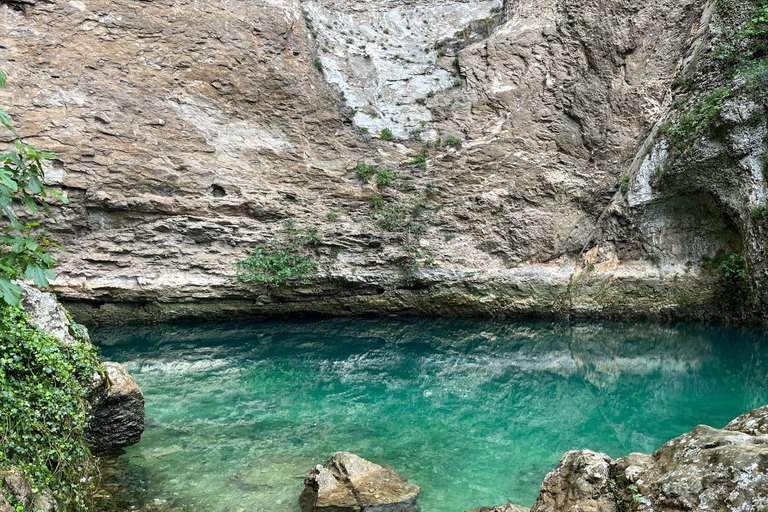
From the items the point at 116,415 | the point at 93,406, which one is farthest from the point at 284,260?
the point at 93,406

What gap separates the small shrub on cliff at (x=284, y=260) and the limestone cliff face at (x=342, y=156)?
0.99 ft

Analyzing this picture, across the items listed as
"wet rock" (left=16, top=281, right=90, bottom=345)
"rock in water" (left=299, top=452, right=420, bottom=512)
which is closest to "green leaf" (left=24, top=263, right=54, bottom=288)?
"wet rock" (left=16, top=281, right=90, bottom=345)

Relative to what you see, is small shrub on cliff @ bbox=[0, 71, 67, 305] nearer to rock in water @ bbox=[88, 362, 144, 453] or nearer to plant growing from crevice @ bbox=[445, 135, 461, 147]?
rock in water @ bbox=[88, 362, 144, 453]

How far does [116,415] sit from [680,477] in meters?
5.02

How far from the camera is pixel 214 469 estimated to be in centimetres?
513

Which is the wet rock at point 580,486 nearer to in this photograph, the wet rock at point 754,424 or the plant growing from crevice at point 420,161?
the wet rock at point 754,424

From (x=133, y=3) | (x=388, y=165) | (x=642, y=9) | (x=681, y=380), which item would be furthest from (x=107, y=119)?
(x=642, y=9)

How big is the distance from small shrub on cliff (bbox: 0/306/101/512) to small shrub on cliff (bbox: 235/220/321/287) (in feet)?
28.5

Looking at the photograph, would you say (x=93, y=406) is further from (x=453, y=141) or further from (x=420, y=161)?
(x=453, y=141)

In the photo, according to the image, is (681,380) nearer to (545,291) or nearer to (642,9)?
(545,291)

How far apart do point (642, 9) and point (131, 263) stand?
14.4 meters

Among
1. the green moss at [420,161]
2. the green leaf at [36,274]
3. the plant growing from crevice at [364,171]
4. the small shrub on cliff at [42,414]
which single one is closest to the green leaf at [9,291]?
the green leaf at [36,274]

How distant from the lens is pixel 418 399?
25.2 ft

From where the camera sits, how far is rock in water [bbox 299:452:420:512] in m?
4.31
